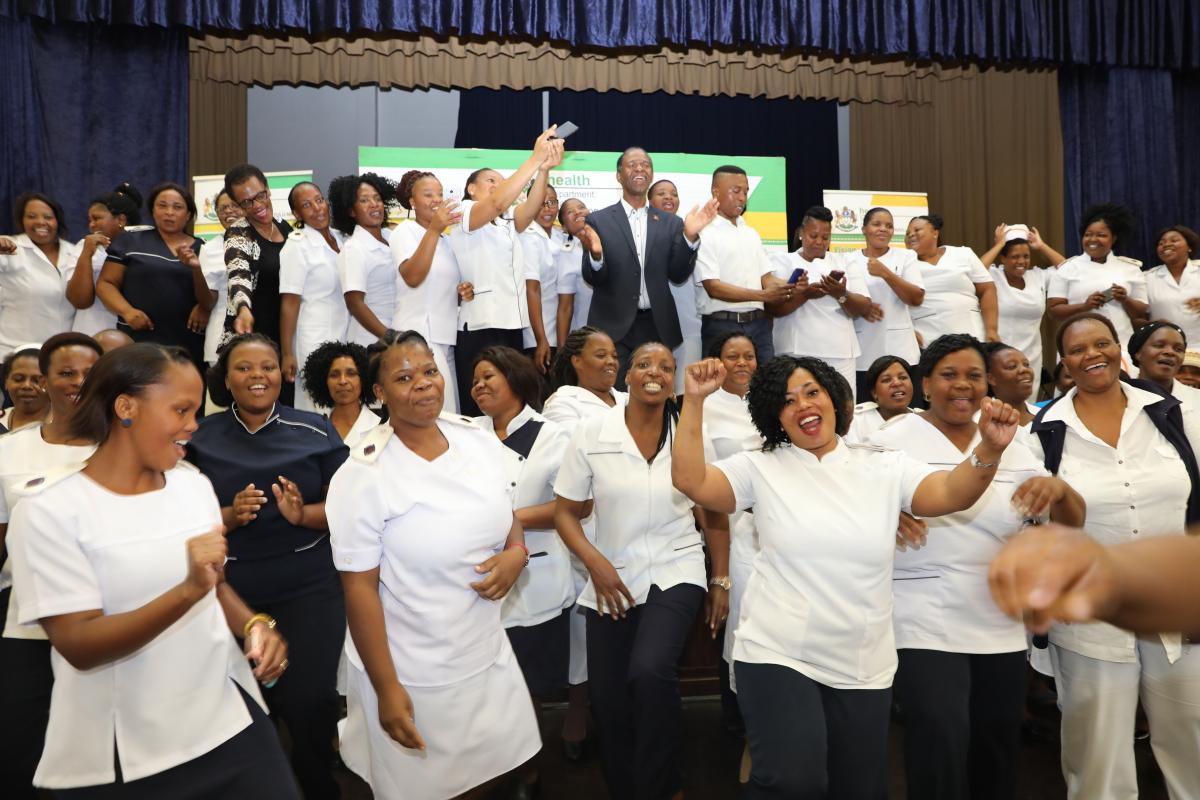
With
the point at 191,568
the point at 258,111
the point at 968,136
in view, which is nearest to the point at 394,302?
the point at 191,568

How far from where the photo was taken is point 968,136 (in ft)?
33.8

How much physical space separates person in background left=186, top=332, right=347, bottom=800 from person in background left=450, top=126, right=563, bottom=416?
83.5 inches

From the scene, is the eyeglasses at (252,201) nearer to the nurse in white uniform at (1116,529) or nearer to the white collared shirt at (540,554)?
the white collared shirt at (540,554)

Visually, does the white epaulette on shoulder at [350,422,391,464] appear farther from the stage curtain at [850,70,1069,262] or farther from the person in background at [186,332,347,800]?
the stage curtain at [850,70,1069,262]

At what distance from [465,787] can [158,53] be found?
746cm

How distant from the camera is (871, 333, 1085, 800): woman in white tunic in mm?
2783

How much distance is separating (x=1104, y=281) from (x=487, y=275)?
14.6 feet

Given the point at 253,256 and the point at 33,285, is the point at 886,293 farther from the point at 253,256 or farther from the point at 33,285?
the point at 33,285

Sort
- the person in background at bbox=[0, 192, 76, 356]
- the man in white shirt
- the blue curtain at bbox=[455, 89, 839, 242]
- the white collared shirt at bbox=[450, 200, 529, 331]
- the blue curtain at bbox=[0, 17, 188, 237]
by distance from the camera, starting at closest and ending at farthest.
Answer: the white collared shirt at bbox=[450, 200, 529, 331] → the person in background at bbox=[0, 192, 76, 356] → the man in white shirt → the blue curtain at bbox=[0, 17, 188, 237] → the blue curtain at bbox=[455, 89, 839, 242]

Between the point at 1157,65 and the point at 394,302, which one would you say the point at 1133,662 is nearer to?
the point at 394,302

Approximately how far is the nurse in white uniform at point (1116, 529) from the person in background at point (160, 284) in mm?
4341

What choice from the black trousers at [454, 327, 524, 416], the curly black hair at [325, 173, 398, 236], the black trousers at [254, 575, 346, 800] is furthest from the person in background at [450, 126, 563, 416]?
the black trousers at [254, 575, 346, 800]

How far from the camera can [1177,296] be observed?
262 inches

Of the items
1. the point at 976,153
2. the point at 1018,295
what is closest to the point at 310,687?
the point at 1018,295
